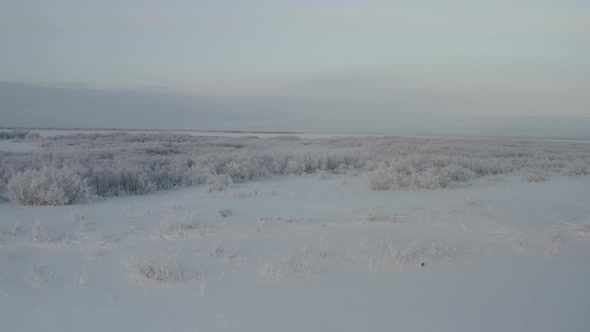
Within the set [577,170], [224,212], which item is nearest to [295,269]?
[224,212]

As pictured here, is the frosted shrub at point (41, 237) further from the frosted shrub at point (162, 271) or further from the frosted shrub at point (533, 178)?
the frosted shrub at point (533, 178)

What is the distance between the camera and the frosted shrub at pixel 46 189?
882cm

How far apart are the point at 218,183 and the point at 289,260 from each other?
20.5ft

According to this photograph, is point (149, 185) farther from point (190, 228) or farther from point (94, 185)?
point (190, 228)

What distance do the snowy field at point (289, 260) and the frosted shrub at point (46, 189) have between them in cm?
3

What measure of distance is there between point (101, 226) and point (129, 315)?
3.38 metres

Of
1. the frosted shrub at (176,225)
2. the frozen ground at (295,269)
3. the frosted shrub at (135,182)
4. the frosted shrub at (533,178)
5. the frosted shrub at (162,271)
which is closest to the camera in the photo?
the frozen ground at (295,269)

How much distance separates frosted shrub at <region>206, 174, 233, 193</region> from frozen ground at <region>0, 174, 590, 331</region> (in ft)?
6.80

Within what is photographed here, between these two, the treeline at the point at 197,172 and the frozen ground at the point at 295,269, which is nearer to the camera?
the frozen ground at the point at 295,269

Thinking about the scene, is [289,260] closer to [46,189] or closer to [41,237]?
[41,237]

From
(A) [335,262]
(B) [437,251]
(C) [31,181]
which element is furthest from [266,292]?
(C) [31,181]

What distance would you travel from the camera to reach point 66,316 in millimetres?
4102

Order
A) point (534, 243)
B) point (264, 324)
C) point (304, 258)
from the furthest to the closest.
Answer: point (534, 243) → point (304, 258) → point (264, 324)

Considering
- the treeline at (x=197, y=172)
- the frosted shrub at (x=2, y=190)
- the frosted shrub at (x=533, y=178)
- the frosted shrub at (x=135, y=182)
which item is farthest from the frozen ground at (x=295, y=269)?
the frosted shrub at (x=533, y=178)
